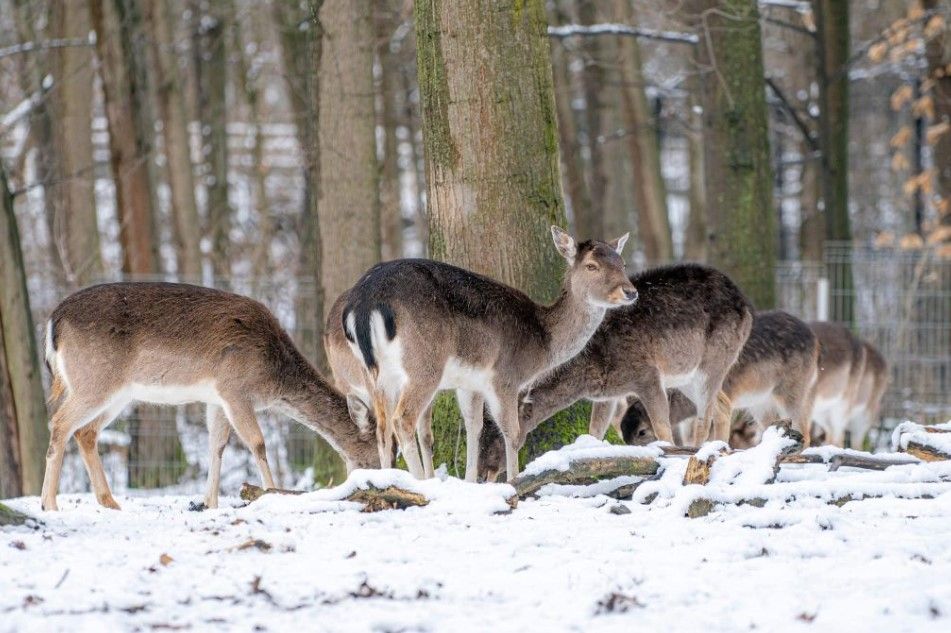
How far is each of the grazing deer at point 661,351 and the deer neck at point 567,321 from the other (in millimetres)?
488

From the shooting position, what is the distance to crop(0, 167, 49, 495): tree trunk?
11.2 meters

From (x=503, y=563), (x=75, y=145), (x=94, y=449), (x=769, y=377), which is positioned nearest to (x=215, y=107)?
(x=75, y=145)

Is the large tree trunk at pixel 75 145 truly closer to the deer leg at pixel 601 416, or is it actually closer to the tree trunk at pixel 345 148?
the tree trunk at pixel 345 148

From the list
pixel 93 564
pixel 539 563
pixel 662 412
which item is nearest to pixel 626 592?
pixel 539 563

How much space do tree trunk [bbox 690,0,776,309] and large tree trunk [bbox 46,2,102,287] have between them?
727cm

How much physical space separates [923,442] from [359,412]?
12.3ft

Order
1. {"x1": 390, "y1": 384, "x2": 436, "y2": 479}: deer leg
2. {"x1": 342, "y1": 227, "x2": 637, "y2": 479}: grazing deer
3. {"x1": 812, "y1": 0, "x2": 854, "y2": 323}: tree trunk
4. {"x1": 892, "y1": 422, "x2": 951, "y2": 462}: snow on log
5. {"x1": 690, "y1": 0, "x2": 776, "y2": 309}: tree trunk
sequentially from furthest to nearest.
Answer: {"x1": 812, "y1": 0, "x2": 854, "y2": 323}: tree trunk, {"x1": 690, "y1": 0, "x2": 776, "y2": 309}: tree trunk, {"x1": 390, "y1": 384, "x2": 436, "y2": 479}: deer leg, {"x1": 342, "y1": 227, "x2": 637, "y2": 479}: grazing deer, {"x1": 892, "y1": 422, "x2": 951, "y2": 462}: snow on log

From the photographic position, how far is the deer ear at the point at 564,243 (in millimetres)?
8516

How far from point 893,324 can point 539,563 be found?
38.8 ft

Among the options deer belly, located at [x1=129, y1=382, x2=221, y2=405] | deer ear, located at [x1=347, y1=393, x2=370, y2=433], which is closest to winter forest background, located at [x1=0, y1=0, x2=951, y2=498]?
deer ear, located at [x1=347, y1=393, x2=370, y2=433]

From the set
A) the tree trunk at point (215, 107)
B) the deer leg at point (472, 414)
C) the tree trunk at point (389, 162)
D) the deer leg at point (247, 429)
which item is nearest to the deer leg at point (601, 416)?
the deer leg at point (472, 414)

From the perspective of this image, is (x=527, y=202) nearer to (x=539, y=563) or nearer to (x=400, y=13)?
(x=539, y=563)

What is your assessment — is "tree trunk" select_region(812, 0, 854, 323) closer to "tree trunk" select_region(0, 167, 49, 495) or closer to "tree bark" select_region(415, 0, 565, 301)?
"tree bark" select_region(415, 0, 565, 301)

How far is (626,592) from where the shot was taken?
4.90 meters
